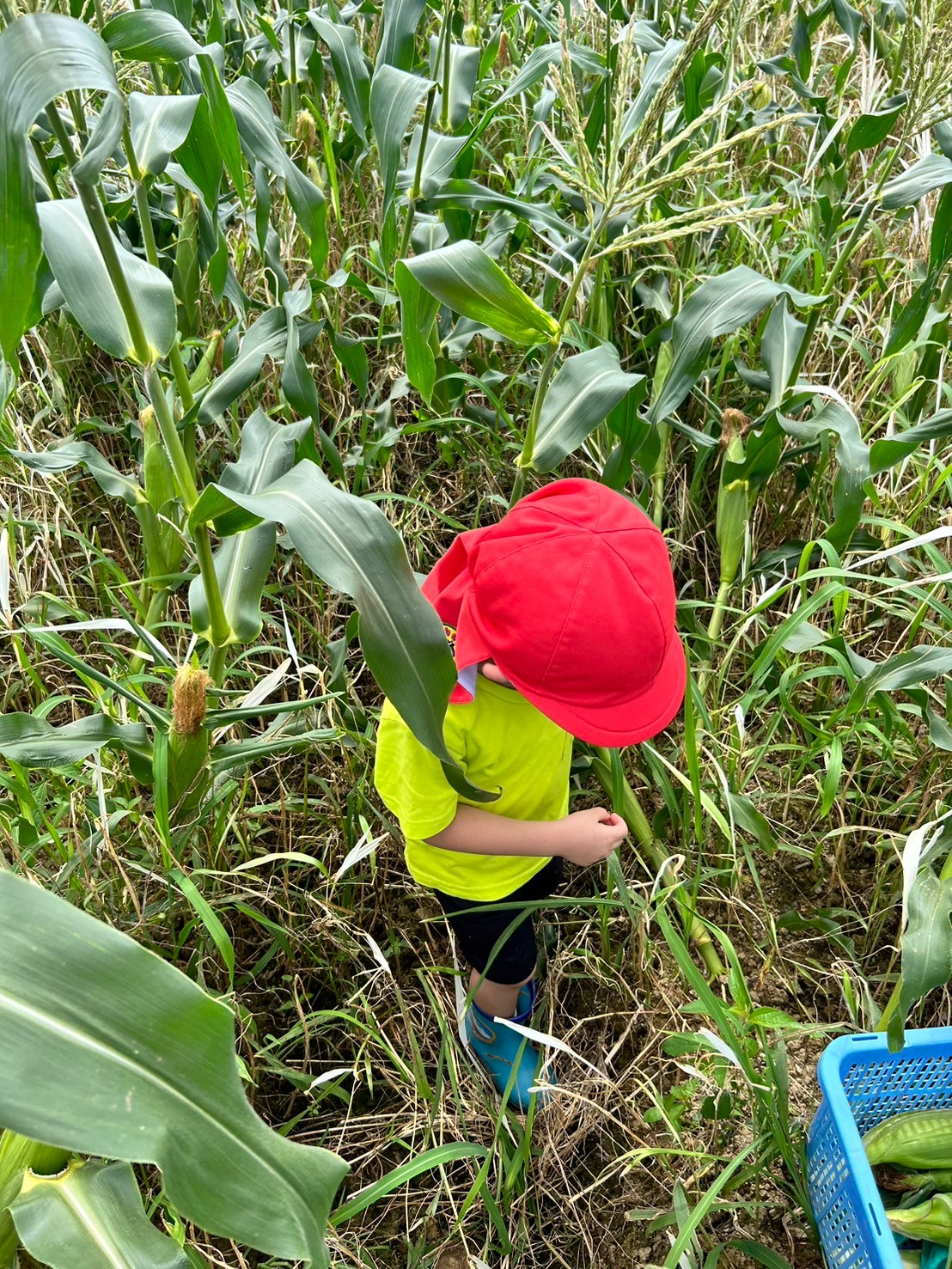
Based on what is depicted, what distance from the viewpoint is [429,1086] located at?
1714 mm

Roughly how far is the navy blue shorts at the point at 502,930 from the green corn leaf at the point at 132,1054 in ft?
2.56

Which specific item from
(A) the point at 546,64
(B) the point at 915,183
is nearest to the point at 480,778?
(B) the point at 915,183

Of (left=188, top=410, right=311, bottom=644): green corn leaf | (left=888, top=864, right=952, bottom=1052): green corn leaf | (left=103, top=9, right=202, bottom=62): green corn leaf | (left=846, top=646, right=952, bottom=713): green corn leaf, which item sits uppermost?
(left=103, top=9, right=202, bottom=62): green corn leaf

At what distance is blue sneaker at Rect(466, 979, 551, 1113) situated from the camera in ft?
6.07

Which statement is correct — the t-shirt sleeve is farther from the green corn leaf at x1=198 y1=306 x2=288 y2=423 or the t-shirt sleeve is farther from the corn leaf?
the green corn leaf at x1=198 y1=306 x2=288 y2=423

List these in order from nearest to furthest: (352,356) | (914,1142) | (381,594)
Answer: (381,594) → (914,1142) → (352,356)

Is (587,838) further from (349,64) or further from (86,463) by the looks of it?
(349,64)

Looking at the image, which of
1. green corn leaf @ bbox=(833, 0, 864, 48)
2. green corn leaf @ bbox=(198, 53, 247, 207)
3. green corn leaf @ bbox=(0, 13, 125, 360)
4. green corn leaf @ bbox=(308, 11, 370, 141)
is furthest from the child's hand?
green corn leaf @ bbox=(833, 0, 864, 48)

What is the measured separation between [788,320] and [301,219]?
107 centimetres

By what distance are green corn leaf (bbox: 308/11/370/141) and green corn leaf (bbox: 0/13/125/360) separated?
1239mm

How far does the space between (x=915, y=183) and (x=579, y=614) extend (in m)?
1.45

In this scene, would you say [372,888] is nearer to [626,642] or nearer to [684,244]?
[626,642]

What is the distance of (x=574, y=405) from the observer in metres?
1.74

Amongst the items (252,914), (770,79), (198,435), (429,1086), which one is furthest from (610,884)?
(770,79)
